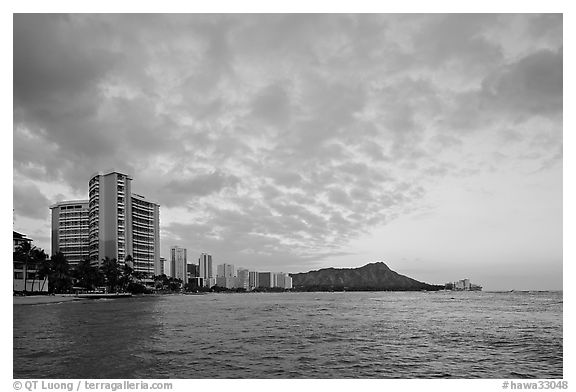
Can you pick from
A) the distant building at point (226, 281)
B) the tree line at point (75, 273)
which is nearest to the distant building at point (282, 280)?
the distant building at point (226, 281)

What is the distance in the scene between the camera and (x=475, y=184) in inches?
241

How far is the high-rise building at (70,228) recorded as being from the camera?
21.9 ft

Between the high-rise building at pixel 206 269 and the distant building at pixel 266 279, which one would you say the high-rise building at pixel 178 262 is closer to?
the high-rise building at pixel 206 269

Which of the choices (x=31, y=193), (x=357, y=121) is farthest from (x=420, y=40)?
(x=31, y=193)

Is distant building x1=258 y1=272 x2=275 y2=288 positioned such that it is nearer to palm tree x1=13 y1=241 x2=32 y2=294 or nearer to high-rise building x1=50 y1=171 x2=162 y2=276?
high-rise building x1=50 y1=171 x2=162 y2=276

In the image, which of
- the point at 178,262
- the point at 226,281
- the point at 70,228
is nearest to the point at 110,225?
the point at 70,228

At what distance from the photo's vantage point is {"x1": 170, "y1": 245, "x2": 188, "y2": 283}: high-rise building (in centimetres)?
692

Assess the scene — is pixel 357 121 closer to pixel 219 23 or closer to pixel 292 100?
pixel 292 100

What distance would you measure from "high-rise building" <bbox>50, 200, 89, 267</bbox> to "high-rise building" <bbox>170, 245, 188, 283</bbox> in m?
1.44

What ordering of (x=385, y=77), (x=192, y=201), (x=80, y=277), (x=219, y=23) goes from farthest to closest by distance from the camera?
(x=80, y=277) → (x=192, y=201) → (x=385, y=77) → (x=219, y=23)

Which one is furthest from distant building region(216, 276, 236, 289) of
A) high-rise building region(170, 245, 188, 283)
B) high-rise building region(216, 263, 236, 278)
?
high-rise building region(170, 245, 188, 283)

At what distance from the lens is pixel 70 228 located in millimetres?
7695

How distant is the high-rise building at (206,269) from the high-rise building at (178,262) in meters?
0.23
